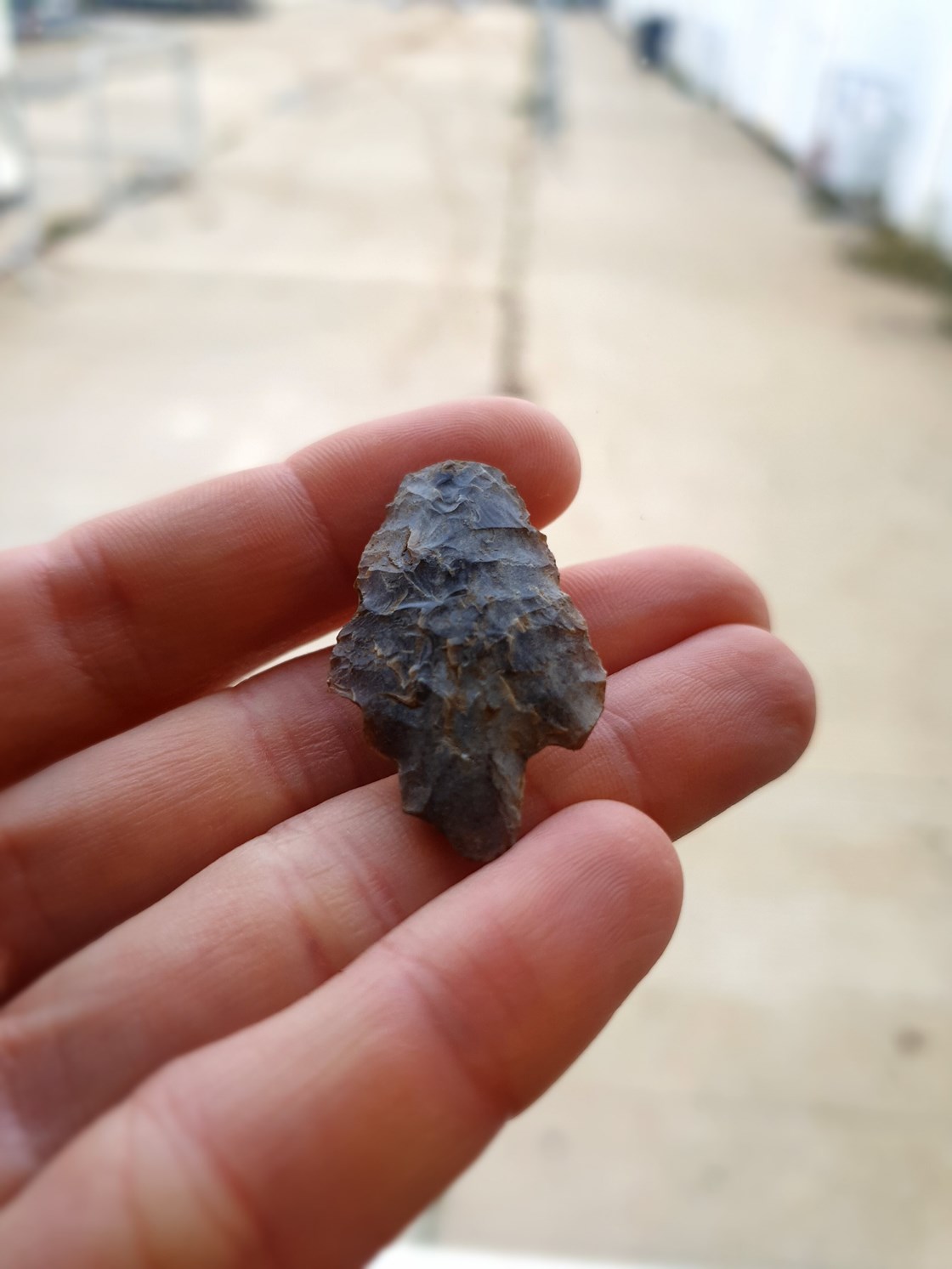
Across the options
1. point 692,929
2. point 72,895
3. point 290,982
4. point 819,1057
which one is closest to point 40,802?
point 72,895

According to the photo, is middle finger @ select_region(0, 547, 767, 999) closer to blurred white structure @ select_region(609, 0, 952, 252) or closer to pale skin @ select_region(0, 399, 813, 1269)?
pale skin @ select_region(0, 399, 813, 1269)

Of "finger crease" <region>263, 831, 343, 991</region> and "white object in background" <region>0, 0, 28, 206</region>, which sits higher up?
"white object in background" <region>0, 0, 28, 206</region>

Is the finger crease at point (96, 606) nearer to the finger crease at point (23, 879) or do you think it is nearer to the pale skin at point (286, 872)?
the pale skin at point (286, 872)

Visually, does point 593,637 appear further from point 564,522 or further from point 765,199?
point 765,199

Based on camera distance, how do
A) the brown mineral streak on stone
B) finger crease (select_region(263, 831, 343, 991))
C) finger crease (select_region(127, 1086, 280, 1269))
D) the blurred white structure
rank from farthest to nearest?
the blurred white structure
the brown mineral streak on stone
finger crease (select_region(263, 831, 343, 991))
finger crease (select_region(127, 1086, 280, 1269))

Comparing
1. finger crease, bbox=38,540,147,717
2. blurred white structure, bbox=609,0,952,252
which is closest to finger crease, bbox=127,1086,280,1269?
finger crease, bbox=38,540,147,717

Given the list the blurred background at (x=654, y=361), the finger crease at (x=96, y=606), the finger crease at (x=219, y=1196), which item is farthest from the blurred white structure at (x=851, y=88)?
the finger crease at (x=219, y=1196)
